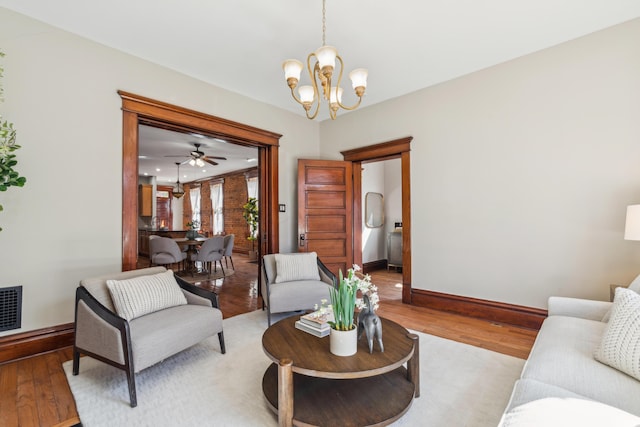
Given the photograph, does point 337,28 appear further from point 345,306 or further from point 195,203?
point 195,203

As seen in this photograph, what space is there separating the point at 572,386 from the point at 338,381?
4.03 ft

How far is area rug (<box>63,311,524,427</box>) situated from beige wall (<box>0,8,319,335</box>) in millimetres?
837

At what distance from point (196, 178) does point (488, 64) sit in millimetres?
10280

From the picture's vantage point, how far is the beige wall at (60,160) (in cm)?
251

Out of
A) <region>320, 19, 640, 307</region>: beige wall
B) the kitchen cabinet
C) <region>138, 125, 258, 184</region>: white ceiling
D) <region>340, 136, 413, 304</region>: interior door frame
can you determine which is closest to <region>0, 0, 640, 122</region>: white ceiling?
<region>320, 19, 640, 307</region>: beige wall

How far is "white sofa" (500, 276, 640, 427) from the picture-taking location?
1.06 metres

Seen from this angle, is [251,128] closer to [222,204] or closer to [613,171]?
[613,171]

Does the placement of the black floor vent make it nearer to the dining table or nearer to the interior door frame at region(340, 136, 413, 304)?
the dining table

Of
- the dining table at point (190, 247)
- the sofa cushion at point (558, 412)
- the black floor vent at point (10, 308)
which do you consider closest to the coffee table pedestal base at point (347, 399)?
the sofa cushion at point (558, 412)

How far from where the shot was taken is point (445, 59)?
328cm

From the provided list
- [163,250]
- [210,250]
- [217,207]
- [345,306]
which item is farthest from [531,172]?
[217,207]

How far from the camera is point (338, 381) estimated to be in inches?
75.7

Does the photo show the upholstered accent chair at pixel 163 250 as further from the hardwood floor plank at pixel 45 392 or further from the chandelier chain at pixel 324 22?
the chandelier chain at pixel 324 22

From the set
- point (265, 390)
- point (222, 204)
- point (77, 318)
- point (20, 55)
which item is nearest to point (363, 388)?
point (265, 390)
